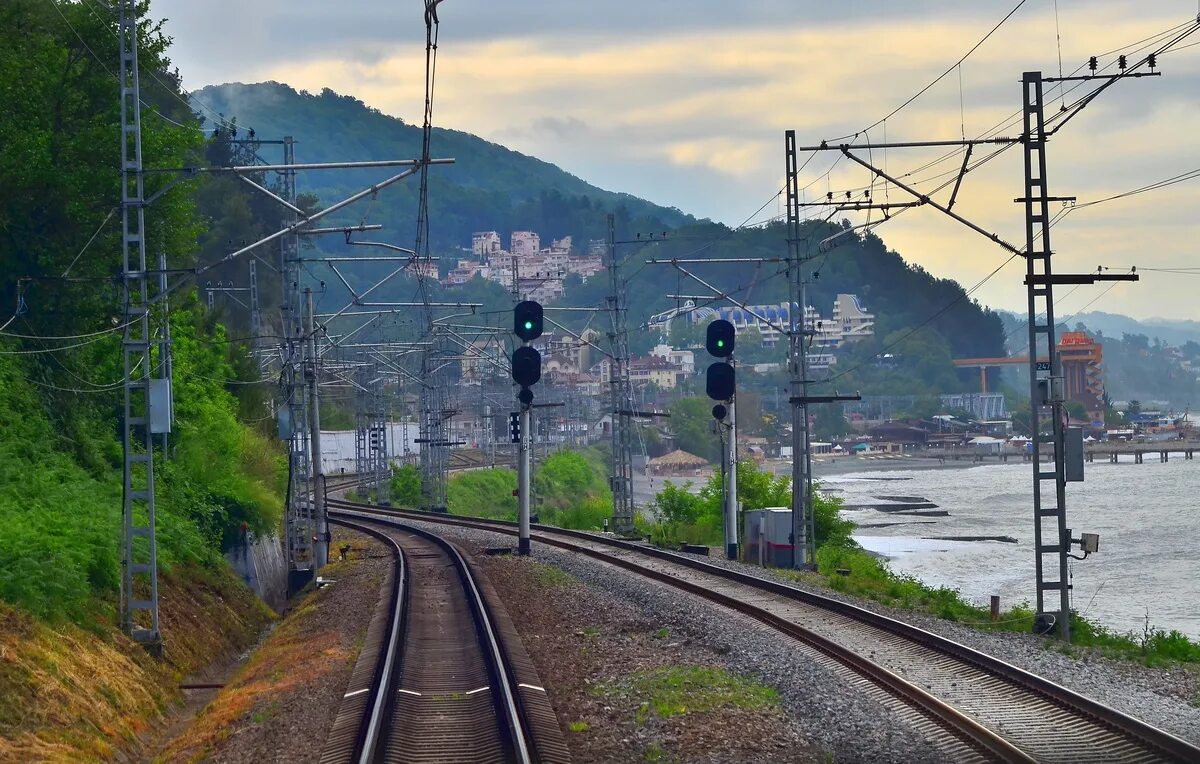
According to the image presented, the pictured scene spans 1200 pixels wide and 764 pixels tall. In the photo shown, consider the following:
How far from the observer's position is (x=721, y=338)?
34.9m

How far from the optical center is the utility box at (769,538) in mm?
38812

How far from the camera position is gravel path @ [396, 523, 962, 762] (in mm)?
13234

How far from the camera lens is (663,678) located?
1694 cm

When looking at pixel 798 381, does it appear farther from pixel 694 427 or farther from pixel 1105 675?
pixel 694 427

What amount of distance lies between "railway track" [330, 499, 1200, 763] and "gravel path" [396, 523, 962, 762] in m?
0.33

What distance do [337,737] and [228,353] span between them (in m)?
48.4

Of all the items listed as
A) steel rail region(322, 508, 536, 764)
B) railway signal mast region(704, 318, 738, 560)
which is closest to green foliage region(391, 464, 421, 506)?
railway signal mast region(704, 318, 738, 560)

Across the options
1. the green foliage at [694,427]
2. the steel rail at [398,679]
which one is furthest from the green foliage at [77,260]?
the green foliage at [694,427]

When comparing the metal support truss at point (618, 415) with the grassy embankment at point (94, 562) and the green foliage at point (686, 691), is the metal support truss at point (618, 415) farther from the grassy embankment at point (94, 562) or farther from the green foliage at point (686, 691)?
the green foliage at point (686, 691)

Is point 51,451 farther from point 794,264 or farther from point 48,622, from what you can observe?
point 794,264

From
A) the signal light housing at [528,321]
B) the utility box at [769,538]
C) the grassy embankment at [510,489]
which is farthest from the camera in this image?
the grassy embankment at [510,489]

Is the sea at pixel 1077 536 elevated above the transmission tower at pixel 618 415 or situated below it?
below

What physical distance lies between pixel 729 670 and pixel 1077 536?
66.6m

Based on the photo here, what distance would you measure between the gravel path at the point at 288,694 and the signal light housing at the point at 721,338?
10628mm
